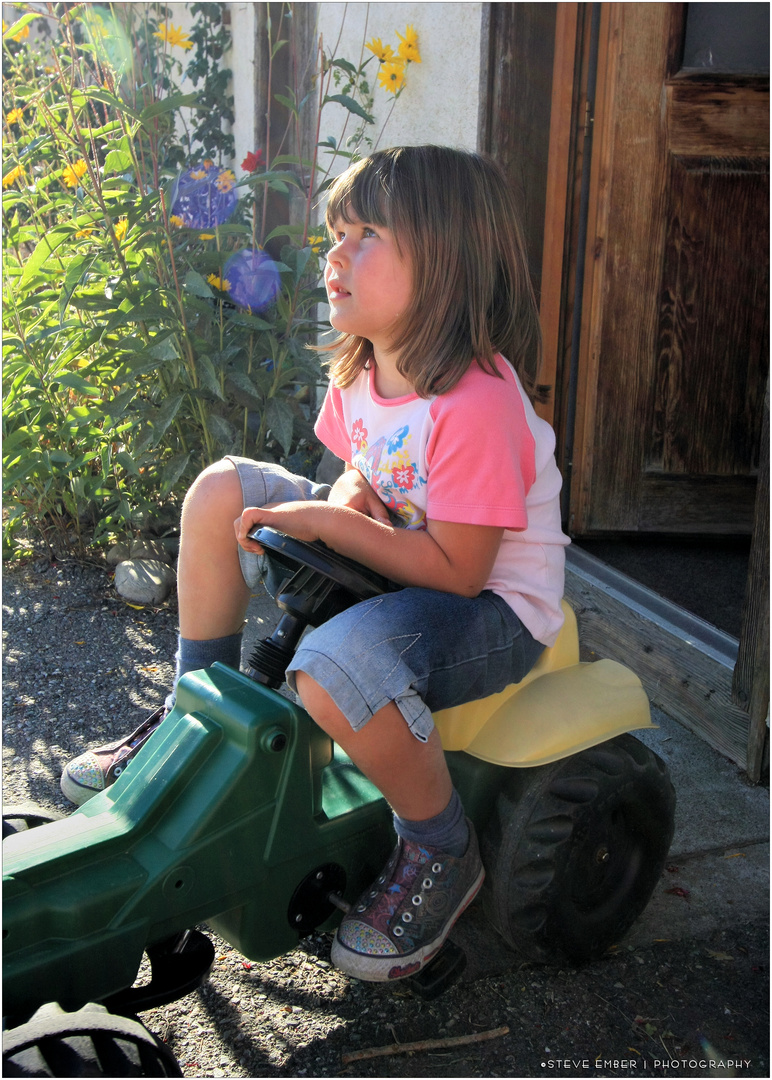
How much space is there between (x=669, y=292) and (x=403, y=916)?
258cm

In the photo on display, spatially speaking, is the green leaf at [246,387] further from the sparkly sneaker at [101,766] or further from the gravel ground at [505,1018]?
the gravel ground at [505,1018]

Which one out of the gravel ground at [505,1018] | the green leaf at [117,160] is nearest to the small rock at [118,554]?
the green leaf at [117,160]

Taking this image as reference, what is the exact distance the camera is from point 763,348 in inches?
138

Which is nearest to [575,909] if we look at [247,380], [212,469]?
[212,469]

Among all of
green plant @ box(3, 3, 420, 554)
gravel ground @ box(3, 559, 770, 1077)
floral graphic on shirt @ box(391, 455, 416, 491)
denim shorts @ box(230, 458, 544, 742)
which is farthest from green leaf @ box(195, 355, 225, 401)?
gravel ground @ box(3, 559, 770, 1077)

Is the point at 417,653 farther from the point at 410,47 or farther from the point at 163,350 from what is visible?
the point at 410,47

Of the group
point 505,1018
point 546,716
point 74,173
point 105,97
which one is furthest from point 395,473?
point 74,173

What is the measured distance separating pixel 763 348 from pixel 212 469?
2.48 metres

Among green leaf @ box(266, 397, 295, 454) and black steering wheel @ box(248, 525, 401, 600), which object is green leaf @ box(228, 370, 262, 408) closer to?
green leaf @ box(266, 397, 295, 454)

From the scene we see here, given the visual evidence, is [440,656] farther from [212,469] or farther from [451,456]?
[212,469]

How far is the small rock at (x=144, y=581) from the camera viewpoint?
3.27 m

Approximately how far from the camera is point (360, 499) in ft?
5.74

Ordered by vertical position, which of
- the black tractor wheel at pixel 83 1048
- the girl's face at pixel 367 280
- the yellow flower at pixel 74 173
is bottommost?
the black tractor wheel at pixel 83 1048

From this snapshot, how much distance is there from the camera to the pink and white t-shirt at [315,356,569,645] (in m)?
1.54
